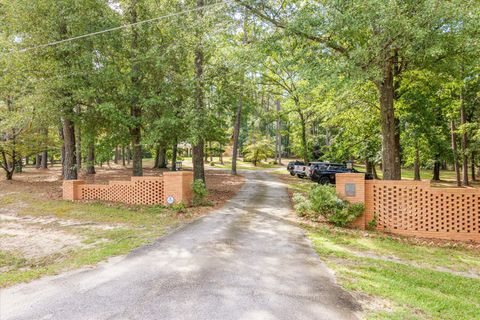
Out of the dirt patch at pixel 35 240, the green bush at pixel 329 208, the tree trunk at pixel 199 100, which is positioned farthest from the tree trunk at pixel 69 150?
the green bush at pixel 329 208

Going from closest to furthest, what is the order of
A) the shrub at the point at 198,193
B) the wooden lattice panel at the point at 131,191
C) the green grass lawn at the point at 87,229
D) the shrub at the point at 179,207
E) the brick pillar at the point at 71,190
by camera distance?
the green grass lawn at the point at 87,229, the shrub at the point at 179,207, the wooden lattice panel at the point at 131,191, the shrub at the point at 198,193, the brick pillar at the point at 71,190

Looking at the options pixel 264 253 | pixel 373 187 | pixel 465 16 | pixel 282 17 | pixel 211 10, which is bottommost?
pixel 264 253

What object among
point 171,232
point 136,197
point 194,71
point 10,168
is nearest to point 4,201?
point 136,197

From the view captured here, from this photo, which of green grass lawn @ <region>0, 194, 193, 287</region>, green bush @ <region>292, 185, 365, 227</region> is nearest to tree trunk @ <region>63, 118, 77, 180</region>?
green grass lawn @ <region>0, 194, 193, 287</region>

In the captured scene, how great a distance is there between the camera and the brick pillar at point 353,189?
8352 millimetres

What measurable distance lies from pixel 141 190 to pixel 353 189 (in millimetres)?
7575

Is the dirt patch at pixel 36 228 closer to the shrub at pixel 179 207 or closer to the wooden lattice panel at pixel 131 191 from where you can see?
the shrub at pixel 179 207

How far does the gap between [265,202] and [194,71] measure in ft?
22.9

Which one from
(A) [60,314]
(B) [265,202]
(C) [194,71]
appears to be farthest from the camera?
(C) [194,71]

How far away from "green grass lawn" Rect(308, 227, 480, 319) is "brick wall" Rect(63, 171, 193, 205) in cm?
490

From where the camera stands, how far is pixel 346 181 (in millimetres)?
8500

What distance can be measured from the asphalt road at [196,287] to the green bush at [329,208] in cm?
218

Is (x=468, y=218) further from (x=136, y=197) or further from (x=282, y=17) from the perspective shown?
(x=136, y=197)

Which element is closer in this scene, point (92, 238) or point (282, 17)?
point (92, 238)
